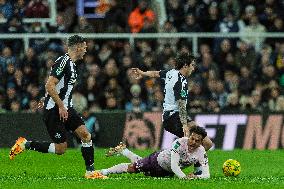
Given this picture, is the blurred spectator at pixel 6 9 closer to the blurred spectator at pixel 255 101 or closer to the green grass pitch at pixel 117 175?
the green grass pitch at pixel 117 175

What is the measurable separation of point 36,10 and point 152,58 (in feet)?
11.7

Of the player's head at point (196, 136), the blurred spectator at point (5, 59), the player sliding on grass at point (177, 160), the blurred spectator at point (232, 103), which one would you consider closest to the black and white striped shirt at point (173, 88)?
the player sliding on grass at point (177, 160)

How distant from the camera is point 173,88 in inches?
720

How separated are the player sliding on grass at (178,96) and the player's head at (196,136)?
1.38 metres

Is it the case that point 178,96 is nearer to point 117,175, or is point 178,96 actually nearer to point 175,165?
point 117,175

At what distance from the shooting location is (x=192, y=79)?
88.7 ft

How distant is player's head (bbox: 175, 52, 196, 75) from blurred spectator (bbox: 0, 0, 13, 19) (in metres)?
10.8

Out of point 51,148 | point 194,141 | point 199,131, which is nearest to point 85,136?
point 51,148

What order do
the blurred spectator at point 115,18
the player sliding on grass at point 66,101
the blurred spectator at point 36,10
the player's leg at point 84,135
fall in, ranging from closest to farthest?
the player sliding on grass at point 66,101 < the player's leg at point 84,135 < the blurred spectator at point 115,18 < the blurred spectator at point 36,10

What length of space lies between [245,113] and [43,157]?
220 inches

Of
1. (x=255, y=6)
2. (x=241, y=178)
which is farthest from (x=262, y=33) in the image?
(x=241, y=178)

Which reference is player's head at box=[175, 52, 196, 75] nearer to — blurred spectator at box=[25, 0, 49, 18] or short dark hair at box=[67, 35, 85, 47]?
short dark hair at box=[67, 35, 85, 47]

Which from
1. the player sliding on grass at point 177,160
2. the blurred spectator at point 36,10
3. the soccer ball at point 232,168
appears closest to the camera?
the player sliding on grass at point 177,160

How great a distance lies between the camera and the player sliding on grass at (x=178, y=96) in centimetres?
1806
